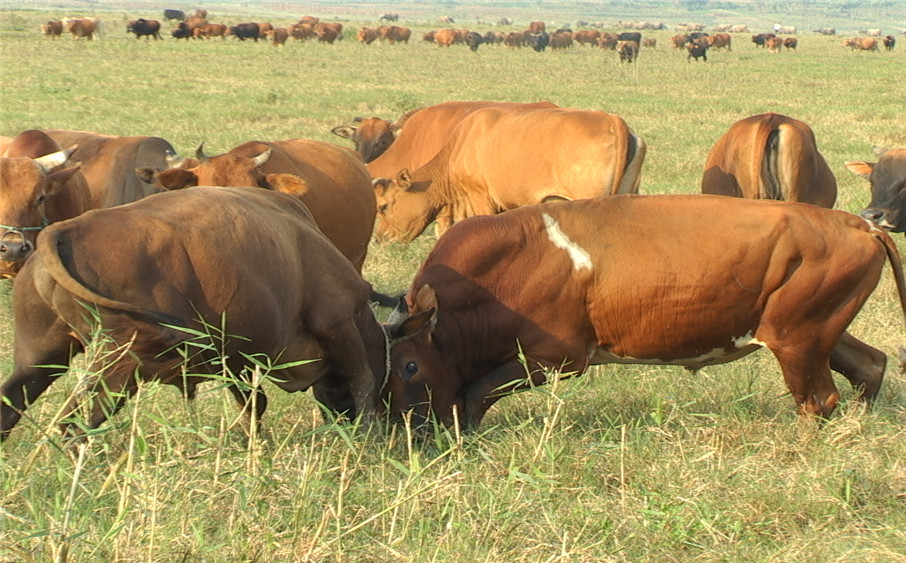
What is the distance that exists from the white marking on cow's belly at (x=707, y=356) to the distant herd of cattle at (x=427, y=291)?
0.5 inches

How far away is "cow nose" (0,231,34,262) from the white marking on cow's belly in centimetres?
295

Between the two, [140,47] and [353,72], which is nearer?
[353,72]

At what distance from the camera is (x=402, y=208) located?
1017cm

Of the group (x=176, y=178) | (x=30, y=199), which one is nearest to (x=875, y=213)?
(x=176, y=178)

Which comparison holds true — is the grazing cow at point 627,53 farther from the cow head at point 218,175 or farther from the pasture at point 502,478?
the cow head at point 218,175

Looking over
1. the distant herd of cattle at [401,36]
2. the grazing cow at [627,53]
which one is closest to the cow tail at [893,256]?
the grazing cow at [627,53]

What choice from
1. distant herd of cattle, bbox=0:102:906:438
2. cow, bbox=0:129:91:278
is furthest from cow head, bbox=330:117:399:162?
cow, bbox=0:129:91:278

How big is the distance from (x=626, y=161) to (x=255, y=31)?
48.3 metres

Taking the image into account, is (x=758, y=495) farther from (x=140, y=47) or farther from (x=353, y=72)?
(x=140, y=47)

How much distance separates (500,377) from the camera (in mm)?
5227

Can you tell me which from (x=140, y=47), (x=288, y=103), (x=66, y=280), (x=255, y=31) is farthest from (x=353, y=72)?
(x=66, y=280)

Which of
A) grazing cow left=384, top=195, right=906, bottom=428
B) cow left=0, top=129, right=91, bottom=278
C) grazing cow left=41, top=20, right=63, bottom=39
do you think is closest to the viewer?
grazing cow left=384, top=195, right=906, bottom=428

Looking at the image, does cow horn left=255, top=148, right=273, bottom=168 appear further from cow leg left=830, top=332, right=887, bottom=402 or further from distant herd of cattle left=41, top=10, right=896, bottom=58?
distant herd of cattle left=41, top=10, right=896, bottom=58

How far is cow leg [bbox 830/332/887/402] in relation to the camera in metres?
5.55
